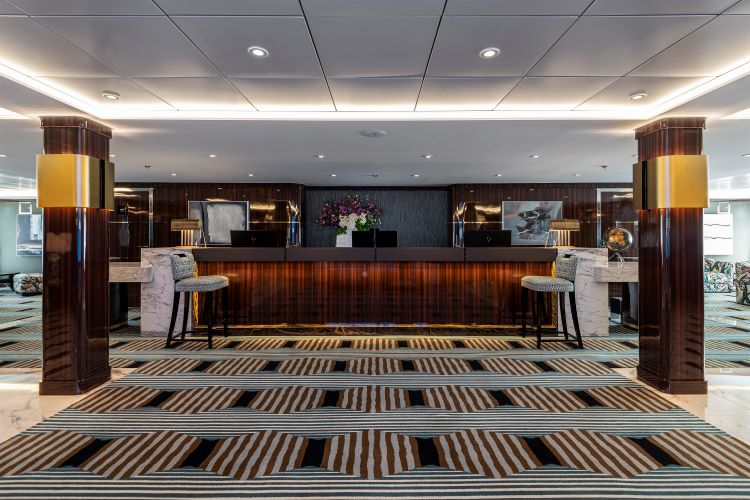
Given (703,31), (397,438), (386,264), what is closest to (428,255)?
(386,264)

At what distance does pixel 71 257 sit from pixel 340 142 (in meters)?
3.43

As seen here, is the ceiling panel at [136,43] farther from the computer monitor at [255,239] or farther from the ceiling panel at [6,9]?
the computer monitor at [255,239]

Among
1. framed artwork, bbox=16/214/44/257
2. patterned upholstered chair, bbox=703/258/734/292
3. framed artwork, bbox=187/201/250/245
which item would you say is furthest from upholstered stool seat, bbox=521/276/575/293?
framed artwork, bbox=16/214/44/257

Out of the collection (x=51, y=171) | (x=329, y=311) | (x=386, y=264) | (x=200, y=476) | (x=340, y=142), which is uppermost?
(x=340, y=142)

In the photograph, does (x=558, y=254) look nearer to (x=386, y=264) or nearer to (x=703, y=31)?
(x=386, y=264)

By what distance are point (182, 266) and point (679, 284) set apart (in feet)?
19.2

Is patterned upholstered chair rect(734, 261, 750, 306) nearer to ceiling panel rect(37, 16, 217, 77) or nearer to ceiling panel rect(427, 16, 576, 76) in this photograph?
ceiling panel rect(427, 16, 576, 76)

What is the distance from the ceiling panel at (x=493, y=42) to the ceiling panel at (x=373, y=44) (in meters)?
0.12

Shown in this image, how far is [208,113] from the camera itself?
446 centimetres

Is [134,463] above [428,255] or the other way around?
the other way around

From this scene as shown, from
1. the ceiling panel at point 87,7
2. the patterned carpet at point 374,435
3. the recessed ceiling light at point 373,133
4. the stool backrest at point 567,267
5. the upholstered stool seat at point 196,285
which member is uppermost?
the ceiling panel at point 87,7

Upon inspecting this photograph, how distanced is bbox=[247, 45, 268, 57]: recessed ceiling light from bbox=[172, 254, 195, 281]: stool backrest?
10.3 ft

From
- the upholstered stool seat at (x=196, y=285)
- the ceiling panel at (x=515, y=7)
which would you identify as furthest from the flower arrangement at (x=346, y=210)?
the ceiling panel at (x=515, y=7)

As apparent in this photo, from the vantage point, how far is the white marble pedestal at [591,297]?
6.09m
